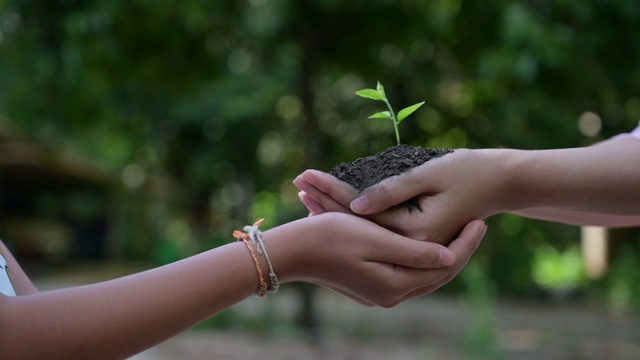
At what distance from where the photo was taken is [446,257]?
4.42 ft

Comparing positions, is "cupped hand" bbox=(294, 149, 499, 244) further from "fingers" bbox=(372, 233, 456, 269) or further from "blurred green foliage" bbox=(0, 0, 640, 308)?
"blurred green foliage" bbox=(0, 0, 640, 308)

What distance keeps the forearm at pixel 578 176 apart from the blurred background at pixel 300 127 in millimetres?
2950

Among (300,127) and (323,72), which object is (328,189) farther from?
(300,127)

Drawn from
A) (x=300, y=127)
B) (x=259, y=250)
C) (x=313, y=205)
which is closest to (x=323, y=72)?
(x=300, y=127)

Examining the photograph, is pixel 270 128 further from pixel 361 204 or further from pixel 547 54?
pixel 361 204

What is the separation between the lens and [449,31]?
18.5ft

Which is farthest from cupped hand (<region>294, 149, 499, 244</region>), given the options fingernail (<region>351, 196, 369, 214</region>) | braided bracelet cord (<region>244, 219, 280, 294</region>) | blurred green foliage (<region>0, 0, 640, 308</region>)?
blurred green foliage (<region>0, 0, 640, 308</region>)

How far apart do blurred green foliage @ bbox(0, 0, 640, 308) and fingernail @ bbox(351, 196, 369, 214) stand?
10.4 ft

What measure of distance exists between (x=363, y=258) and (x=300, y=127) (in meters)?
6.72

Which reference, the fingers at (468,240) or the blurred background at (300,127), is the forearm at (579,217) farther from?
the blurred background at (300,127)

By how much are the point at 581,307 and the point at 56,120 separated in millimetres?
7442

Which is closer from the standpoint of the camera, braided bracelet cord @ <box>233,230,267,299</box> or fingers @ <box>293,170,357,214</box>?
braided bracelet cord @ <box>233,230,267,299</box>

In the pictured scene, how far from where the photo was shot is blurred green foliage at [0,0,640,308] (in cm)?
495

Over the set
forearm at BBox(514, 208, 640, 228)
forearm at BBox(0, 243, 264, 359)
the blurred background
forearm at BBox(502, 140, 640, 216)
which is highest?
the blurred background
